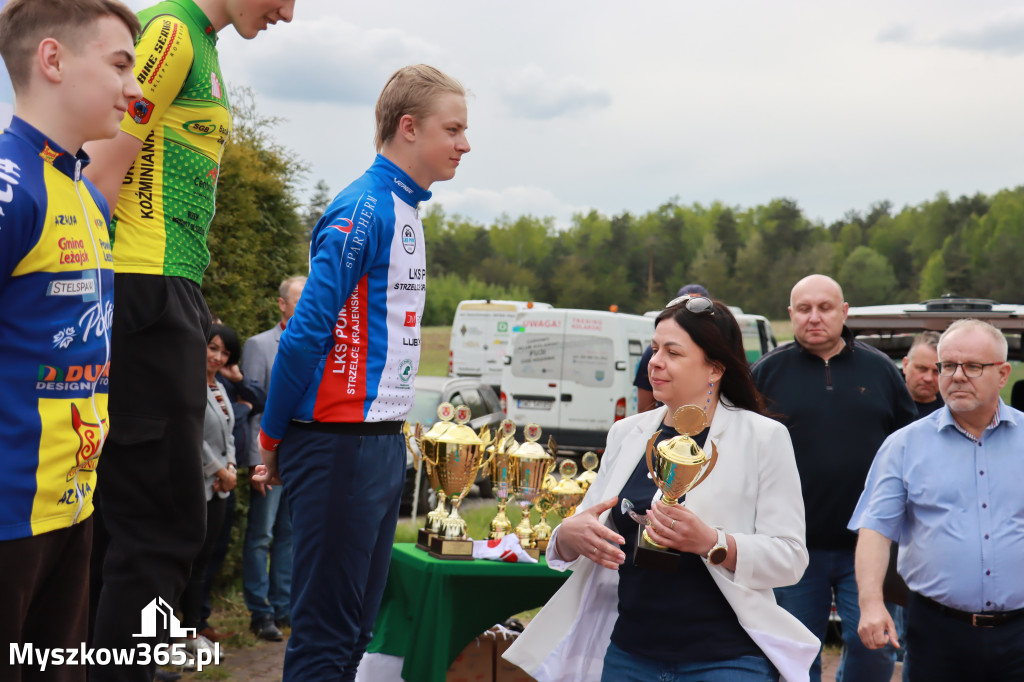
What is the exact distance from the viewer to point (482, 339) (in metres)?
21.3

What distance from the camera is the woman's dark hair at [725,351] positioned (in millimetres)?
3277

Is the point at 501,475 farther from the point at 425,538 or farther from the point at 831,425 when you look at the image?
the point at 831,425

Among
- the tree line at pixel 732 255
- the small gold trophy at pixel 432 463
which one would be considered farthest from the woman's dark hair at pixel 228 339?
the tree line at pixel 732 255

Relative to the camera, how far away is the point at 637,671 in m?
3.01

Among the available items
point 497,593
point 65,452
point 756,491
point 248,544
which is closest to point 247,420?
point 248,544

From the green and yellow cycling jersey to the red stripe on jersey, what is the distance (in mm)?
415

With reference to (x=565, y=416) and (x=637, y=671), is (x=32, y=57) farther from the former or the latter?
(x=565, y=416)

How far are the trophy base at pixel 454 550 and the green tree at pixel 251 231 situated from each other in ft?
10.6

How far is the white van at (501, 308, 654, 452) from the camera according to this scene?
50.9ft

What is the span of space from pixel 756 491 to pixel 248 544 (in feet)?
13.9

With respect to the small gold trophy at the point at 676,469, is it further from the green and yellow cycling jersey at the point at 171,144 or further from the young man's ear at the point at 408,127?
the green and yellow cycling jersey at the point at 171,144

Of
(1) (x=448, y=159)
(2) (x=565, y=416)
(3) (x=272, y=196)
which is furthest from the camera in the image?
(2) (x=565, y=416)

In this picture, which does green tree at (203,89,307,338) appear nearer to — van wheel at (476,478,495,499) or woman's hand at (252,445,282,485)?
woman's hand at (252,445,282,485)

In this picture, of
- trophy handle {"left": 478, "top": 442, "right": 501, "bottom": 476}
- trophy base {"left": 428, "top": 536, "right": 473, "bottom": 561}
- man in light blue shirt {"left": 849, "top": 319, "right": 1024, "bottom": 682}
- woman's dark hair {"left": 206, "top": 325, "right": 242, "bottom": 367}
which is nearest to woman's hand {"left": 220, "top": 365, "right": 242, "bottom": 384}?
woman's dark hair {"left": 206, "top": 325, "right": 242, "bottom": 367}
